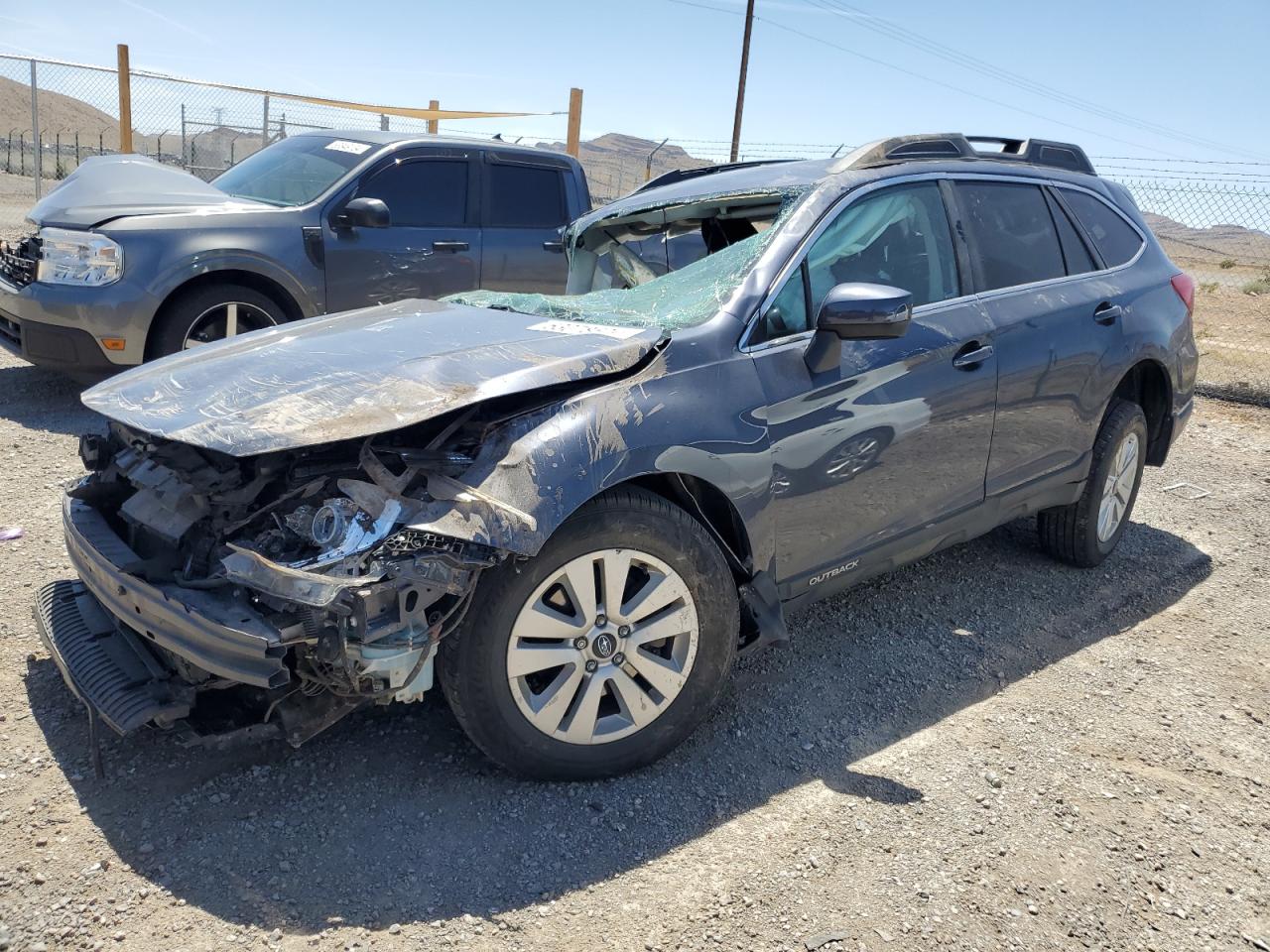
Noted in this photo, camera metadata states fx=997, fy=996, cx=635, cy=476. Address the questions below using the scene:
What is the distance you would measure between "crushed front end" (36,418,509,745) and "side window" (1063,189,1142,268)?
3.30 m

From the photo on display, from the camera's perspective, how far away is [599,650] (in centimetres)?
280

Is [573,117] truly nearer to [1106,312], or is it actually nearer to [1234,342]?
[1234,342]

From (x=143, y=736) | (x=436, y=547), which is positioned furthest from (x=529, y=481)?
(x=143, y=736)

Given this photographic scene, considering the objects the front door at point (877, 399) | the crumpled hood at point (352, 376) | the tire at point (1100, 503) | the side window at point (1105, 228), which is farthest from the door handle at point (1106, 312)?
the crumpled hood at point (352, 376)

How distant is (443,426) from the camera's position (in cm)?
279

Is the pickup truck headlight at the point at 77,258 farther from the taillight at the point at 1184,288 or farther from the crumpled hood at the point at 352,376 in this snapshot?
the taillight at the point at 1184,288

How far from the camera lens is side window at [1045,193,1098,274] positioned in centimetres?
442

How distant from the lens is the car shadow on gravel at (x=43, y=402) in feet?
19.7

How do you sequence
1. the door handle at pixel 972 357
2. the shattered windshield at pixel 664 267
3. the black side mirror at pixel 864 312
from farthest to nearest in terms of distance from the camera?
1. the door handle at pixel 972 357
2. the shattered windshield at pixel 664 267
3. the black side mirror at pixel 864 312

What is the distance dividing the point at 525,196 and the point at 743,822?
585 centimetres

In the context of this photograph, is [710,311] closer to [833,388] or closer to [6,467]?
[833,388]

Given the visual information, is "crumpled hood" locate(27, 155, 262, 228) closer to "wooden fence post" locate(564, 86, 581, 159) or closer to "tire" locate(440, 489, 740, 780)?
"tire" locate(440, 489, 740, 780)

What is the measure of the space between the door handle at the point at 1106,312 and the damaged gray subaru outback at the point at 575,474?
332 millimetres

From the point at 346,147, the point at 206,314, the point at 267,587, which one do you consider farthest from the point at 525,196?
the point at 267,587
